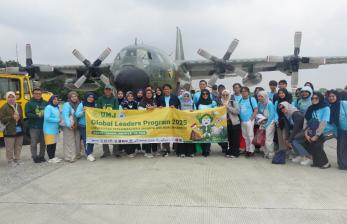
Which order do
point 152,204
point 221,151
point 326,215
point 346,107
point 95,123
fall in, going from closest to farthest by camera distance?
point 326,215 → point 152,204 → point 346,107 → point 95,123 → point 221,151

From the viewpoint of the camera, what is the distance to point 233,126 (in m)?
9.09

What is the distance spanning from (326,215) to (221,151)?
5.55 metres

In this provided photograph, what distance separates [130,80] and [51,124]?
13.0 ft

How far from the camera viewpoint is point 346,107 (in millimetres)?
7699

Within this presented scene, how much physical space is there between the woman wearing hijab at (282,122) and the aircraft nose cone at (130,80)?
5356 mm

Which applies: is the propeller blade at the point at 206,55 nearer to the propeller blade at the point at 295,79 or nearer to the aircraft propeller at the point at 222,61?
the aircraft propeller at the point at 222,61

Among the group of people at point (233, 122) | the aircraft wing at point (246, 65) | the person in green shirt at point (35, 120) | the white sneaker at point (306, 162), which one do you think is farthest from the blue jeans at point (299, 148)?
the aircraft wing at point (246, 65)

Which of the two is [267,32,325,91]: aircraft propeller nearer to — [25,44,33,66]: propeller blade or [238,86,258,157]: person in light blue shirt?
[238,86,258,157]: person in light blue shirt

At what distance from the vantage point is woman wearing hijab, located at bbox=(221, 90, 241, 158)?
9.01m

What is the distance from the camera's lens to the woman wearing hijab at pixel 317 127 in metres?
7.68

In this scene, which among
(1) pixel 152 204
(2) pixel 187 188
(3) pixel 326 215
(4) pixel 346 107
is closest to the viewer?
(3) pixel 326 215

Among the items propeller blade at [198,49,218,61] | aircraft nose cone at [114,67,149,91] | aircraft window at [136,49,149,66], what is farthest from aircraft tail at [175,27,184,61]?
aircraft nose cone at [114,67,149,91]

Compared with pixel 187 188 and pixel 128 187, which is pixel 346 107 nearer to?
pixel 187 188

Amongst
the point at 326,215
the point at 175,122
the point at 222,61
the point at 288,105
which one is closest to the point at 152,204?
the point at 326,215
